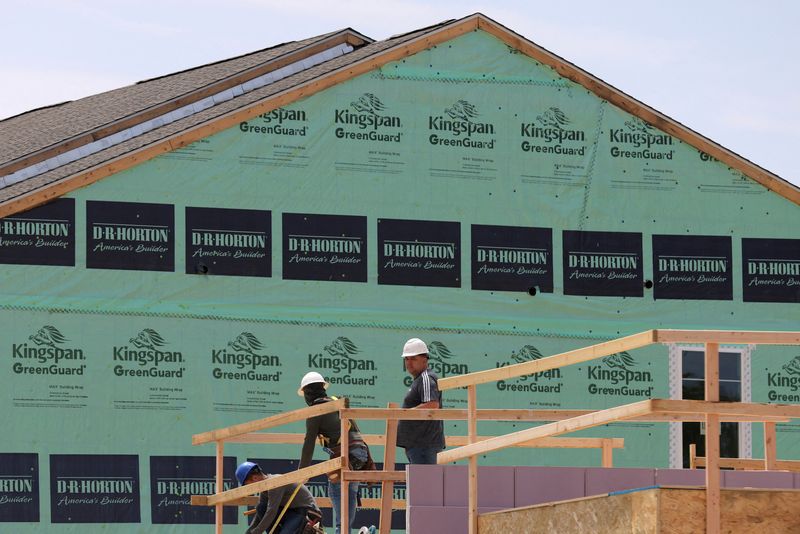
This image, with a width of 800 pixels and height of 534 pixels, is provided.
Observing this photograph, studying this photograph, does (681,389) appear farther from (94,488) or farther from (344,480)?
(344,480)

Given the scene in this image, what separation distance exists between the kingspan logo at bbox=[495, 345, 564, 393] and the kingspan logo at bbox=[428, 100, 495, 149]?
3.13m

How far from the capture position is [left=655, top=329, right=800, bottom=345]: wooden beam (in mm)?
8742

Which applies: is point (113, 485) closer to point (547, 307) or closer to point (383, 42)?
point (547, 307)

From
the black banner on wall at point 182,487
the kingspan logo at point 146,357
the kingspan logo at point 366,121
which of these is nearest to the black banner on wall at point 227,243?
the kingspan logo at point 146,357

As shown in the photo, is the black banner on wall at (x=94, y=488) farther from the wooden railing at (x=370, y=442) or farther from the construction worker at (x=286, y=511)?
the construction worker at (x=286, y=511)

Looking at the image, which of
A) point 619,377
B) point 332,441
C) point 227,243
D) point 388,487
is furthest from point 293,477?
point 619,377

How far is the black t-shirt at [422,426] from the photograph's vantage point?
46.6 ft

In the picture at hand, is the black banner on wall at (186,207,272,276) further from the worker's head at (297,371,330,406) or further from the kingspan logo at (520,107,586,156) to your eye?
the worker's head at (297,371,330,406)

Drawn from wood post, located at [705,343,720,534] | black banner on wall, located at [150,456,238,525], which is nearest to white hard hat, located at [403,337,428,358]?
wood post, located at [705,343,720,534]

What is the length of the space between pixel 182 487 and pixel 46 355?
2564 millimetres

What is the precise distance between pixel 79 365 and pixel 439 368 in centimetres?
506

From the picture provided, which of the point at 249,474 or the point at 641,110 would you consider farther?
the point at 641,110

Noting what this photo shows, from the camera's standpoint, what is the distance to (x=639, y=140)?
22781 mm

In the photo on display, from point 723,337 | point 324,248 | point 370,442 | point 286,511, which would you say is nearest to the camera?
point 723,337
